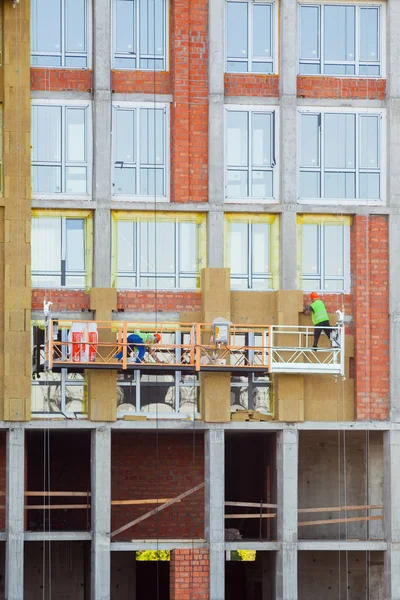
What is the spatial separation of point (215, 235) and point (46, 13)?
7.56 m

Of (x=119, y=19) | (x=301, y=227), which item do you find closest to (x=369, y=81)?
(x=301, y=227)

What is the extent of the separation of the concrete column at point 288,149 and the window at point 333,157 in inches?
20.9

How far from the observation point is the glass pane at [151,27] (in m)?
42.2

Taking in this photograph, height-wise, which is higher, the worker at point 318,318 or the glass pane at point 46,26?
the glass pane at point 46,26

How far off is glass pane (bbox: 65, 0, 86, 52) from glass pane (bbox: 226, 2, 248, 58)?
12.9 ft

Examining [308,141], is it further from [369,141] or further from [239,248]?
[239,248]

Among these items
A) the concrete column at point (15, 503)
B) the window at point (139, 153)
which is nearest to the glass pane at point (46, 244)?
the window at point (139, 153)

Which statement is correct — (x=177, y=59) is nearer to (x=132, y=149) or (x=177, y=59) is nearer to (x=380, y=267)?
(x=132, y=149)

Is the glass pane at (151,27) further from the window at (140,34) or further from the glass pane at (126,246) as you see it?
the glass pane at (126,246)

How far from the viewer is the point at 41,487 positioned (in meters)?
46.3

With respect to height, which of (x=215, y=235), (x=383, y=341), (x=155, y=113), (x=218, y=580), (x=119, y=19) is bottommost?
(x=218, y=580)

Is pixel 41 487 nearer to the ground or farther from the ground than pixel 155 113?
nearer to the ground

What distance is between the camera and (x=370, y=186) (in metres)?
42.5

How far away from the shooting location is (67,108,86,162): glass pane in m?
41.8
